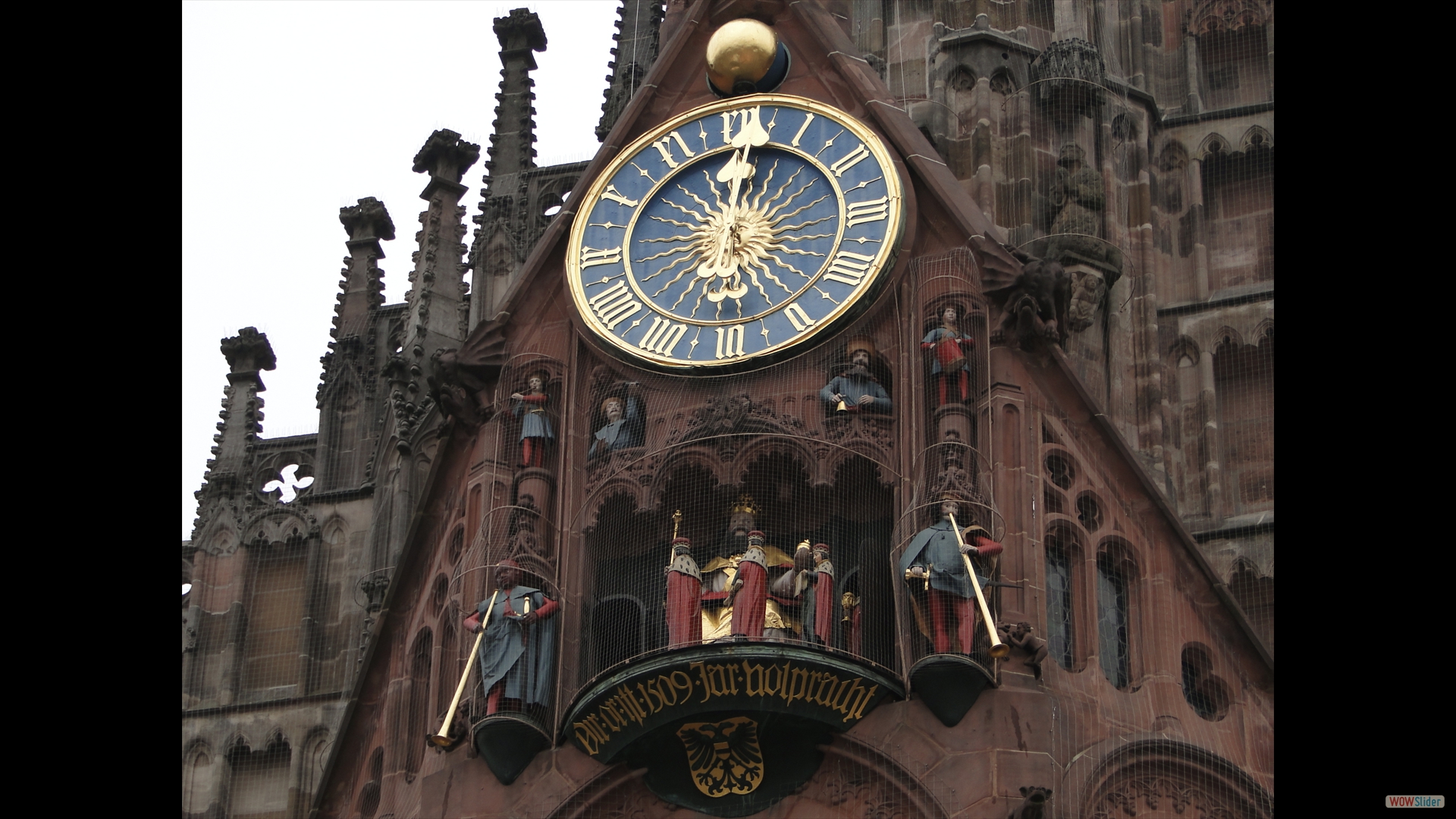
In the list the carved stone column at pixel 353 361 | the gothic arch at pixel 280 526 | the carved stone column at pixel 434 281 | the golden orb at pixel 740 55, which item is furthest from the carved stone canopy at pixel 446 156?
the golden orb at pixel 740 55

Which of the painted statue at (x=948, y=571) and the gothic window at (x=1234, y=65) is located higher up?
the gothic window at (x=1234, y=65)

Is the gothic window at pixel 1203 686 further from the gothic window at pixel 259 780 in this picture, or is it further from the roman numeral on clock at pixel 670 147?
the gothic window at pixel 259 780

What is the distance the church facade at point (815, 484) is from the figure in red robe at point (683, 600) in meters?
0.02

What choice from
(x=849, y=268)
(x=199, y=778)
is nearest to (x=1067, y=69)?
(x=849, y=268)

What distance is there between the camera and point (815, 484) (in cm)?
2223

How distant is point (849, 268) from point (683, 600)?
2.80 metres

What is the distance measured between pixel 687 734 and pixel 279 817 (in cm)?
569

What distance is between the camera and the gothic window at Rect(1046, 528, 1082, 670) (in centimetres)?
2150

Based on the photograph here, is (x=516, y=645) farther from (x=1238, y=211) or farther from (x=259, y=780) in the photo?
(x=1238, y=211)

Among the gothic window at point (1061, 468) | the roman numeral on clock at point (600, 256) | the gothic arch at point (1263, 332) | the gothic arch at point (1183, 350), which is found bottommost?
the gothic window at point (1061, 468)

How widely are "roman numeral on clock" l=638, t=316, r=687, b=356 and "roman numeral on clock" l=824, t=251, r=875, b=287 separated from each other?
1.14m

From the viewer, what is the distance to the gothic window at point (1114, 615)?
21.7 m
